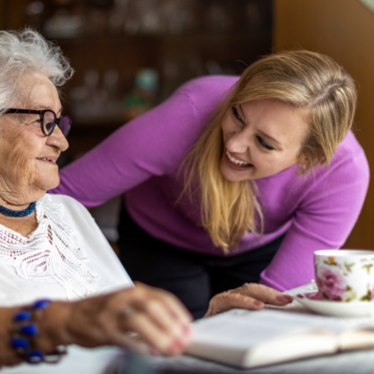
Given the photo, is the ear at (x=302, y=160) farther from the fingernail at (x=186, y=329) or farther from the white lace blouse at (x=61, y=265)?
the fingernail at (x=186, y=329)

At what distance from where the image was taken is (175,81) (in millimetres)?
3314

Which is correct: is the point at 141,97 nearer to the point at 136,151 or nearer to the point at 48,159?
the point at 136,151

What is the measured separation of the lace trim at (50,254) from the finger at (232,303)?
0.31 metres

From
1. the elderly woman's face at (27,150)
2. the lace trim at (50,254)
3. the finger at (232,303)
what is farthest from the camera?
the elderly woman's face at (27,150)

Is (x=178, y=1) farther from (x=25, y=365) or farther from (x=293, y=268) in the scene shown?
(x=25, y=365)

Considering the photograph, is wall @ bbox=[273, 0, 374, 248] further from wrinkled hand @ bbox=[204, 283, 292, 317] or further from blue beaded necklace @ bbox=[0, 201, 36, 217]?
blue beaded necklace @ bbox=[0, 201, 36, 217]

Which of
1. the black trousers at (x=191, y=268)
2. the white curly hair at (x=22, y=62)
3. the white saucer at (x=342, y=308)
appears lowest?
the black trousers at (x=191, y=268)

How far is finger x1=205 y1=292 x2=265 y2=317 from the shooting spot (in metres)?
0.87

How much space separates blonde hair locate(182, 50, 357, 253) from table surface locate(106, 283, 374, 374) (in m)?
0.80

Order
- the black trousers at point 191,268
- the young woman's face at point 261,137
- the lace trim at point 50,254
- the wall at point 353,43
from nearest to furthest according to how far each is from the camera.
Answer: the lace trim at point 50,254 → the young woman's face at point 261,137 → the black trousers at point 191,268 → the wall at point 353,43

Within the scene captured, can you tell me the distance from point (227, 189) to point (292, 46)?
61.0 inches

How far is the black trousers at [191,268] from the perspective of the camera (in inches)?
70.4

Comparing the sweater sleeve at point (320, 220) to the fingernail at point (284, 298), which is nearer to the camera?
the fingernail at point (284, 298)

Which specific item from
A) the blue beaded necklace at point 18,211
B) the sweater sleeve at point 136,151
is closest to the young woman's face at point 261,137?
the sweater sleeve at point 136,151
